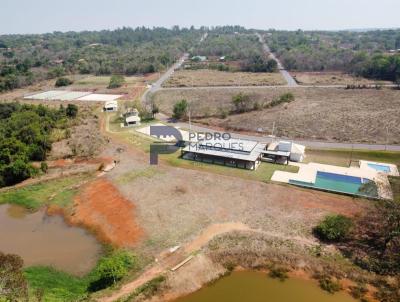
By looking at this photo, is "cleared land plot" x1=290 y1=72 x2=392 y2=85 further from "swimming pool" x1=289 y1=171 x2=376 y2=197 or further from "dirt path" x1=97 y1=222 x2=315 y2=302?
"dirt path" x1=97 y1=222 x2=315 y2=302

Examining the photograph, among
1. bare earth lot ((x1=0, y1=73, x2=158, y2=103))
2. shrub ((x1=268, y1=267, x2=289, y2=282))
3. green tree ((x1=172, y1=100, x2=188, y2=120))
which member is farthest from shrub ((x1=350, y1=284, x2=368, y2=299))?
bare earth lot ((x1=0, y1=73, x2=158, y2=103))

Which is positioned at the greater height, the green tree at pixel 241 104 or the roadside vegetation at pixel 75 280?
the green tree at pixel 241 104

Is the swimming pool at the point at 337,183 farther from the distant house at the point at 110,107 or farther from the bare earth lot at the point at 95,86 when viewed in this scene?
the bare earth lot at the point at 95,86

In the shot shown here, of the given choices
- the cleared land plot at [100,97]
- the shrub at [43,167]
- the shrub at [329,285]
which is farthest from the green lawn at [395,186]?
the cleared land plot at [100,97]

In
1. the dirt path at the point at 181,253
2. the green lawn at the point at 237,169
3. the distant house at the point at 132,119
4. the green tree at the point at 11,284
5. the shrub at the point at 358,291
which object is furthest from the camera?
the distant house at the point at 132,119

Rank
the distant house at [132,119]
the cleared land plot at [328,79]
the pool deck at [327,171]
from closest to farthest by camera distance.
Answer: the pool deck at [327,171]
the distant house at [132,119]
the cleared land plot at [328,79]

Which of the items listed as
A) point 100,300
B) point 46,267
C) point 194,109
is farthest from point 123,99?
point 100,300

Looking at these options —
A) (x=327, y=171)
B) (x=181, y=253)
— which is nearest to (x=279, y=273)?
(x=181, y=253)
